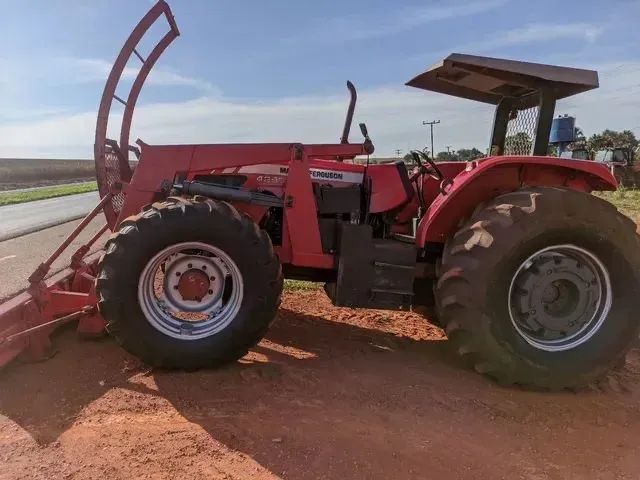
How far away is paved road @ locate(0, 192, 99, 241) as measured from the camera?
498 inches

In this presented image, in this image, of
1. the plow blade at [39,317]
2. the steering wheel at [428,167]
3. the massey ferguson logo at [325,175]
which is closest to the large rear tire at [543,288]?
the steering wheel at [428,167]

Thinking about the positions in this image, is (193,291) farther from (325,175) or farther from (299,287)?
(299,287)

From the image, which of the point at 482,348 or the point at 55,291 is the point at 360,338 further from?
the point at 55,291

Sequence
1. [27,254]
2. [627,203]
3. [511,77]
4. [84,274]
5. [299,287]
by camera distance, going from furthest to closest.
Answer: [627,203], [27,254], [299,287], [84,274], [511,77]

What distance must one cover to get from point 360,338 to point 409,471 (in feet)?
7.23

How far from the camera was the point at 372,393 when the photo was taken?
3.84 metres

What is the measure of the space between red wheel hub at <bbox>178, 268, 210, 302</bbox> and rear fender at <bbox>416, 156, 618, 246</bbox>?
5.46ft

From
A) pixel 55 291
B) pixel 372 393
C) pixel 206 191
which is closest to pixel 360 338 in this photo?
pixel 372 393

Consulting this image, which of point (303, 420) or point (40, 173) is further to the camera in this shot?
point (40, 173)

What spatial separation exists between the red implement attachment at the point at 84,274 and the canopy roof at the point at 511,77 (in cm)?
253

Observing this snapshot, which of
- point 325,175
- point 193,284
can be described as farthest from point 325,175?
point 193,284

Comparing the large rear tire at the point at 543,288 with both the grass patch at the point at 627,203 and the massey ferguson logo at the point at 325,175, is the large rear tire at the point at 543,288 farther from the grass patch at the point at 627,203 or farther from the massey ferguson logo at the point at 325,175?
the grass patch at the point at 627,203

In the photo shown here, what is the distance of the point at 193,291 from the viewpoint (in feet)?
13.7

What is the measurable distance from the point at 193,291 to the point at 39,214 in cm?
1317
